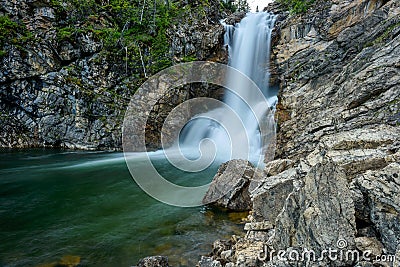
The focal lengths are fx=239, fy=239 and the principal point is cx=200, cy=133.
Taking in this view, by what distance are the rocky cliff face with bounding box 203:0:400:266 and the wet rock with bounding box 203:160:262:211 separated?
291 millimetres

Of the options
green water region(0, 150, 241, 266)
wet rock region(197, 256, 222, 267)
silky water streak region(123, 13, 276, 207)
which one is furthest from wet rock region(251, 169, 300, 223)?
silky water streak region(123, 13, 276, 207)

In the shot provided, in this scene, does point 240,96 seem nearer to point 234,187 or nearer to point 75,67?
point 75,67

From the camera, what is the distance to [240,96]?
71.1 ft

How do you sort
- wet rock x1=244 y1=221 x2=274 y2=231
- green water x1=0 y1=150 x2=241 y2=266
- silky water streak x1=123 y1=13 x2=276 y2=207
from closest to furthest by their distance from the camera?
wet rock x1=244 y1=221 x2=274 y2=231 < green water x1=0 y1=150 x2=241 y2=266 < silky water streak x1=123 y1=13 x2=276 y2=207

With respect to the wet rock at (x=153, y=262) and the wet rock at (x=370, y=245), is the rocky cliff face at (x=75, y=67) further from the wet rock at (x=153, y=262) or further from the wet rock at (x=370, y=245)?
the wet rock at (x=370, y=245)

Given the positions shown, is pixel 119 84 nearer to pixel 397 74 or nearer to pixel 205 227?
pixel 205 227

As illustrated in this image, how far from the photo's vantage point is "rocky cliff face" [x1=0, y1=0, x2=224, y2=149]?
19.2m

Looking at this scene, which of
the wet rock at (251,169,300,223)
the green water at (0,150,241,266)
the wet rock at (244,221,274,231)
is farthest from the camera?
the green water at (0,150,241,266)

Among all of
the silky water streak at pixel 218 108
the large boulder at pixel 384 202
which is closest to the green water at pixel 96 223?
the large boulder at pixel 384 202

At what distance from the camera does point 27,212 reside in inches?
321

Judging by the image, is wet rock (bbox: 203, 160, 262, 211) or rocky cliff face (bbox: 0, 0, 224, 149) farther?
rocky cliff face (bbox: 0, 0, 224, 149)

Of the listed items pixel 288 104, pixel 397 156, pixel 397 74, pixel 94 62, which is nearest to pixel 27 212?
pixel 397 156

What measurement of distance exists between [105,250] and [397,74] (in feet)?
31.7

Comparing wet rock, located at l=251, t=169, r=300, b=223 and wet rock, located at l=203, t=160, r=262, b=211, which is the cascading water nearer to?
wet rock, located at l=203, t=160, r=262, b=211
